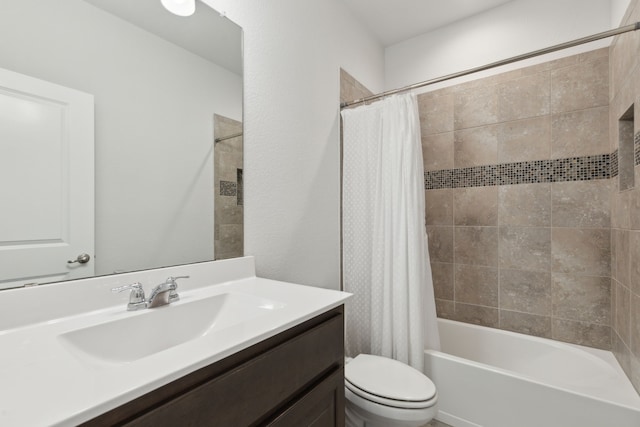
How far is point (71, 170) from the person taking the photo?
84 cm

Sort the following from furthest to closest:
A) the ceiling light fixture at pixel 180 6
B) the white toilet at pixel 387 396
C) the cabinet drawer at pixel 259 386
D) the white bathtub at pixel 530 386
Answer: the white bathtub at pixel 530 386, the white toilet at pixel 387 396, the ceiling light fixture at pixel 180 6, the cabinet drawer at pixel 259 386

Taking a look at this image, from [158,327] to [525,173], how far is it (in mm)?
2303

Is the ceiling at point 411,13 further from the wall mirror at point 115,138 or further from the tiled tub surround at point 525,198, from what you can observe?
the wall mirror at point 115,138

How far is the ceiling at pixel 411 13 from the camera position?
2.10 metres

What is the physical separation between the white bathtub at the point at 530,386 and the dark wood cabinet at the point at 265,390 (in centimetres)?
96

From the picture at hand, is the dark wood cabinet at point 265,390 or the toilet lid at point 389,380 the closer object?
the dark wood cabinet at point 265,390

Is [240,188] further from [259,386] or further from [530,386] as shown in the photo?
[530,386]

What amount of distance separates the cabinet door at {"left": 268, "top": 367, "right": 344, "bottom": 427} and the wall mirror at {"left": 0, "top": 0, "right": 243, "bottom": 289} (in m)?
0.64

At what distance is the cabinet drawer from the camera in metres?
0.53

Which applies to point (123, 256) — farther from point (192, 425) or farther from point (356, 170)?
point (356, 170)

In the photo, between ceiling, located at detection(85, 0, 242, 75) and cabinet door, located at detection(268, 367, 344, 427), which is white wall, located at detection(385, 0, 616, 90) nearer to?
ceiling, located at detection(85, 0, 242, 75)

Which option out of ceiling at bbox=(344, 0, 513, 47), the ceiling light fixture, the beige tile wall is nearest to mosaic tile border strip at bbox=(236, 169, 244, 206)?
the ceiling light fixture

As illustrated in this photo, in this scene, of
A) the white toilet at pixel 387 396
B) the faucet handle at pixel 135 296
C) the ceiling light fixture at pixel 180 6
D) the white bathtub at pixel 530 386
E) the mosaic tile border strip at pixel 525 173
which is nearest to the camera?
the faucet handle at pixel 135 296

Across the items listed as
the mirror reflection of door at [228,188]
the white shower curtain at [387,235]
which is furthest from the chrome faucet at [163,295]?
the white shower curtain at [387,235]
